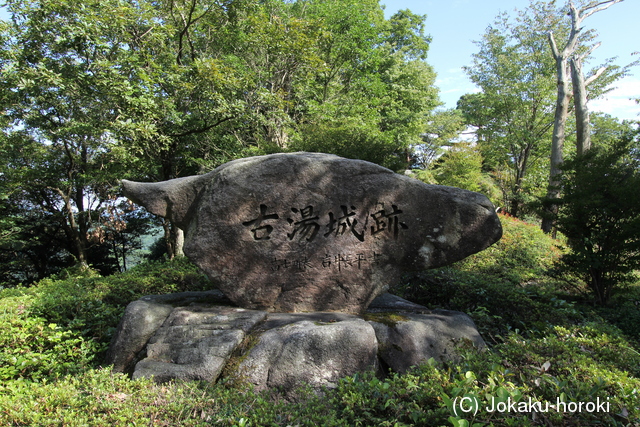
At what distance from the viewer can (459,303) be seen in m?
5.50

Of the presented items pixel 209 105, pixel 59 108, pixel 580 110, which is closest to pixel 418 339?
pixel 209 105

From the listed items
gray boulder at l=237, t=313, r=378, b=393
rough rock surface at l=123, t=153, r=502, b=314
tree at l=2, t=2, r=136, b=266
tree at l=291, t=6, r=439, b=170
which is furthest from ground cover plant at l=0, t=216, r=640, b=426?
tree at l=291, t=6, r=439, b=170

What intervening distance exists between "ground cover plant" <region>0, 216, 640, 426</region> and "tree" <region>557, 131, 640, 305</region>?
2.37 ft

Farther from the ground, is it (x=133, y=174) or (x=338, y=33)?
(x=338, y=33)

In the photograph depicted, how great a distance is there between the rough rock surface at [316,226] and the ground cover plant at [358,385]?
1.28 metres

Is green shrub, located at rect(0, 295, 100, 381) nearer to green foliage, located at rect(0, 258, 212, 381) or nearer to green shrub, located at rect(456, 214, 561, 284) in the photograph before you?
green foliage, located at rect(0, 258, 212, 381)

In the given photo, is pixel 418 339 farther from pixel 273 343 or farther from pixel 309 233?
pixel 309 233

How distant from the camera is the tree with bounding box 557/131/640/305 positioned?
5.39 metres

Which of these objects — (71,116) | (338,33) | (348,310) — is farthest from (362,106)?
(348,310)

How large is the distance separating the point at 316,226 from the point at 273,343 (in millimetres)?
1468

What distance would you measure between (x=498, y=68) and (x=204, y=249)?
1988cm

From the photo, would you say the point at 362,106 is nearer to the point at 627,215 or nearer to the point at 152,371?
the point at 627,215

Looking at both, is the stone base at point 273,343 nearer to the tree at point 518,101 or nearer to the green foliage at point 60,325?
the green foliage at point 60,325

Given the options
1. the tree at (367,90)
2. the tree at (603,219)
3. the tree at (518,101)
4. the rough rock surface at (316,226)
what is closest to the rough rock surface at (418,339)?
the rough rock surface at (316,226)
